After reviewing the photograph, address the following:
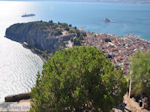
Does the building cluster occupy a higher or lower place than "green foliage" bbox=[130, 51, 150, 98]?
lower

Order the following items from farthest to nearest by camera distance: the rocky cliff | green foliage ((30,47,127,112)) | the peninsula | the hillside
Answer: the rocky cliff
the hillside
the peninsula
green foliage ((30,47,127,112))

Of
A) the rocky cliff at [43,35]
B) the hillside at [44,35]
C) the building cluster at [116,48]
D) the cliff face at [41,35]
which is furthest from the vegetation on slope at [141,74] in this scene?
the cliff face at [41,35]

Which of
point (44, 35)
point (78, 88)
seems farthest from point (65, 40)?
point (78, 88)

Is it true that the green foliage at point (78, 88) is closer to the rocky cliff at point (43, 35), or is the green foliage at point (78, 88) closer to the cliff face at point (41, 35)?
the rocky cliff at point (43, 35)

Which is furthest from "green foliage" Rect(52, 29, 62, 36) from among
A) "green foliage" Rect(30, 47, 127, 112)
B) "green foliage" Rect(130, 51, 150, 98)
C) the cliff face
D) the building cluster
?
"green foliage" Rect(30, 47, 127, 112)

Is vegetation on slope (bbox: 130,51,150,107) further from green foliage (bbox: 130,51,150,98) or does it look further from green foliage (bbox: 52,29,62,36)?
green foliage (bbox: 52,29,62,36)

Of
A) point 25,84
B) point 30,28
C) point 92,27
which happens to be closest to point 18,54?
point 30,28
